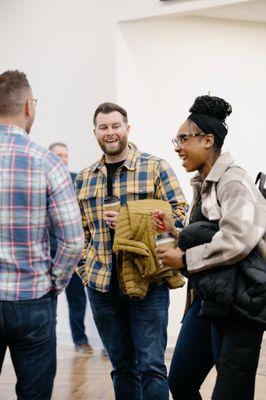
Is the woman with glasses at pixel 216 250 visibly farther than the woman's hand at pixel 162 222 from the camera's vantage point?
No

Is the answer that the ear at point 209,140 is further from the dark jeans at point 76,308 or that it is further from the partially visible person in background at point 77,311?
the dark jeans at point 76,308

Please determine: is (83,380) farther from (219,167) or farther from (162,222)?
(219,167)

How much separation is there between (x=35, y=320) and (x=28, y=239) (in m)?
0.30

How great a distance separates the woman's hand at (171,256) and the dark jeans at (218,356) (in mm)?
278

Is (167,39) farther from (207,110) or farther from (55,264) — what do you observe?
(55,264)

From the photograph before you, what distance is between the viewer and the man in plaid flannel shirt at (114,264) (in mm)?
4016

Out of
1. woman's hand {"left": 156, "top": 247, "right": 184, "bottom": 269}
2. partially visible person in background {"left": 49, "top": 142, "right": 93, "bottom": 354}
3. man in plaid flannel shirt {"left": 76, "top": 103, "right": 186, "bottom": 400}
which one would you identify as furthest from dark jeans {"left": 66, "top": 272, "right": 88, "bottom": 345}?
woman's hand {"left": 156, "top": 247, "right": 184, "bottom": 269}

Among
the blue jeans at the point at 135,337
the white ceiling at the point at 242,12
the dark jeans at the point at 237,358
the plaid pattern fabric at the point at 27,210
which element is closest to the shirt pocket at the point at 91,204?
the blue jeans at the point at 135,337

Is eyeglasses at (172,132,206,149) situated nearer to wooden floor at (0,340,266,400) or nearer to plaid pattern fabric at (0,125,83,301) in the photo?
plaid pattern fabric at (0,125,83,301)

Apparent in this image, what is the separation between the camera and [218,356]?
3.38 metres

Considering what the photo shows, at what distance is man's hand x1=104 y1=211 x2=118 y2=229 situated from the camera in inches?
158

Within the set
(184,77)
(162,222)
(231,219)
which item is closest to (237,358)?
(231,219)

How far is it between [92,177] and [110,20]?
3.05 m

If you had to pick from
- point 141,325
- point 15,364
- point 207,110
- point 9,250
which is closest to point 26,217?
point 9,250
